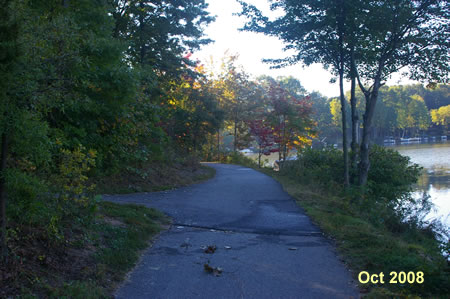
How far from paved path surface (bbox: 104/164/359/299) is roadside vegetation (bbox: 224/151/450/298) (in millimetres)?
440

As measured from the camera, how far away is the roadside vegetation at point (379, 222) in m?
5.38

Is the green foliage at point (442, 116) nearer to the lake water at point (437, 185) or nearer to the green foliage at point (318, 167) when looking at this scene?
the lake water at point (437, 185)

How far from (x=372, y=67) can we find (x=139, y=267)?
15494mm

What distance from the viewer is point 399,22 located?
49.5ft

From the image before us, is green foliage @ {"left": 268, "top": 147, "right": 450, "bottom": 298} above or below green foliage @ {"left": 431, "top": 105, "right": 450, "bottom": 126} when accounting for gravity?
below

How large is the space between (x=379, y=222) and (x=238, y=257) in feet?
20.3

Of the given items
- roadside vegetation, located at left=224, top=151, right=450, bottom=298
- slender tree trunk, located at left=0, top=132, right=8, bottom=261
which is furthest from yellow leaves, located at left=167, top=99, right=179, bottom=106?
slender tree trunk, located at left=0, top=132, right=8, bottom=261

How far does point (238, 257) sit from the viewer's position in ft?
22.1

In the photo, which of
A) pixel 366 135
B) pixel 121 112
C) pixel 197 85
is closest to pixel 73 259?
pixel 121 112

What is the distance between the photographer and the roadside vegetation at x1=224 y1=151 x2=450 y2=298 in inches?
212

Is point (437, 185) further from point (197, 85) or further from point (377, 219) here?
point (197, 85)

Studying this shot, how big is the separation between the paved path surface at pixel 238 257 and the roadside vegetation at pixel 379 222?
44cm

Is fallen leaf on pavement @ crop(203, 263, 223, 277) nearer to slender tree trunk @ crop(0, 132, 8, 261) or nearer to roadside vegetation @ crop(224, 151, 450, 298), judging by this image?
roadside vegetation @ crop(224, 151, 450, 298)

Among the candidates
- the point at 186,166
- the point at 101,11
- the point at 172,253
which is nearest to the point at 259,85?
the point at 186,166
